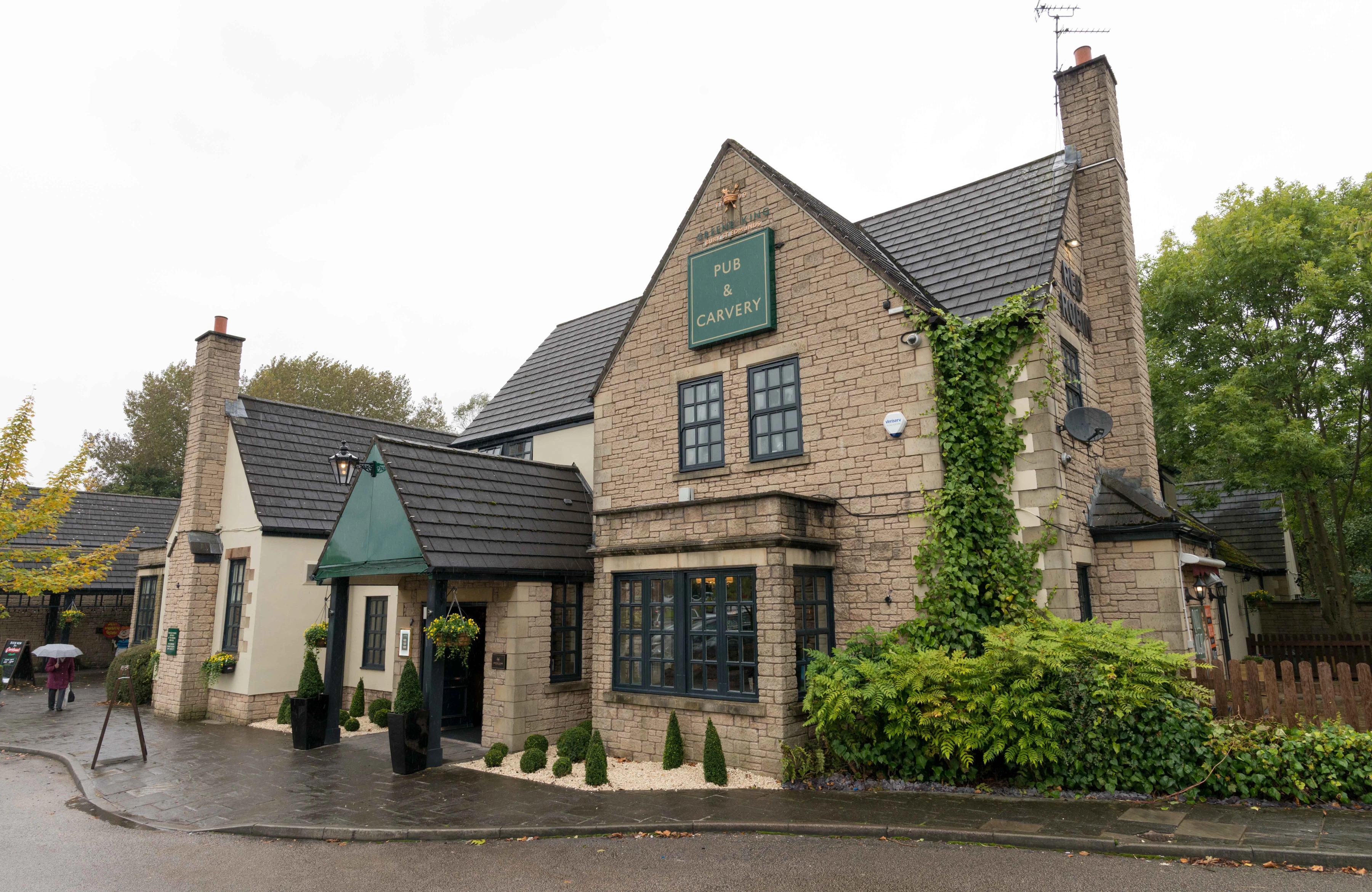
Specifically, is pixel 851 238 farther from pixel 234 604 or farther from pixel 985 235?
pixel 234 604

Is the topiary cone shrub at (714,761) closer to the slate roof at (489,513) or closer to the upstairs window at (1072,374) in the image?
the slate roof at (489,513)

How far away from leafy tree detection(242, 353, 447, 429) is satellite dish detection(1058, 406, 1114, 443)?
36.5 meters

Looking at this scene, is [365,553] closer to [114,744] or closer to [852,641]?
[114,744]

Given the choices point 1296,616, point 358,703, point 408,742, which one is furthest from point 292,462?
point 1296,616

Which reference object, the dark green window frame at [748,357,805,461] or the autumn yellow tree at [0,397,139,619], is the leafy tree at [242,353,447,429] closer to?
the autumn yellow tree at [0,397,139,619]

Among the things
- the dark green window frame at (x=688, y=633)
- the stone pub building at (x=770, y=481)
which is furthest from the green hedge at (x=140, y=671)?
the dark green window frame at (x=688, y=633)

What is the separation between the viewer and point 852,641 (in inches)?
428

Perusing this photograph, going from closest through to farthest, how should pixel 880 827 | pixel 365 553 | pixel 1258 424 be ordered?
pixel 880 827 → pixel 365 553 → pixel 1258 424

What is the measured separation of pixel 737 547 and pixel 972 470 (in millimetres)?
3487

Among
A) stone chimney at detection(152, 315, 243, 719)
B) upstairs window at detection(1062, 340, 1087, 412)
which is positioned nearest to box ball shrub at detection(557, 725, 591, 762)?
upstairs window at detection(1062, 340, 1087, 412)

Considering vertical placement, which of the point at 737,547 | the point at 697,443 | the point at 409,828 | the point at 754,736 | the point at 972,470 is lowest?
the point at 409,828

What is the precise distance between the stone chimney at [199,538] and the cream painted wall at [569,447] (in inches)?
307

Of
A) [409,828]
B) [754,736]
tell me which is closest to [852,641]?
[754,736]

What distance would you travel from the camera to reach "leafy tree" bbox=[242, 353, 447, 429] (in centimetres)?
4175
